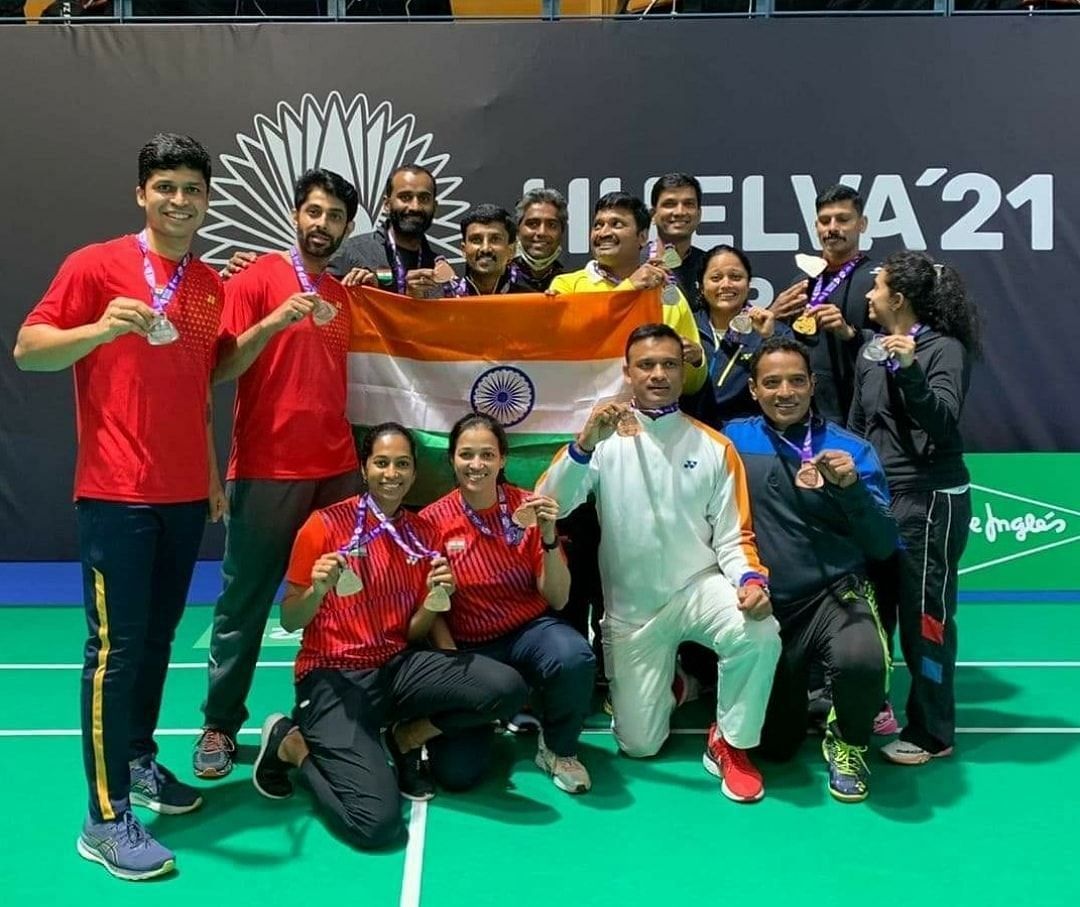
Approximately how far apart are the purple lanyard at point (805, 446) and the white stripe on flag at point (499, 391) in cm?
75

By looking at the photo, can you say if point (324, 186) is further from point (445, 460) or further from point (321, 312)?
point (445, 460)

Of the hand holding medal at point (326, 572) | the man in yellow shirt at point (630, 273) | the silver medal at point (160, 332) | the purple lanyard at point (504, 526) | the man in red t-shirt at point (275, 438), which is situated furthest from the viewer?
the man in yellow shirt at point (630, 273)

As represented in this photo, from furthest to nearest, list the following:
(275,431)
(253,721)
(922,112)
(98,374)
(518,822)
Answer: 1. (922,112)
2. (253,721)
3. (275,431)
4. (518,822)
5. (98,374)

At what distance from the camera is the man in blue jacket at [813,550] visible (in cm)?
353

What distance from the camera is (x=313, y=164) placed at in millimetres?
6102

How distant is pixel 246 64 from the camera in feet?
19.9

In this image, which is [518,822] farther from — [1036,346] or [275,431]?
[1036,346]

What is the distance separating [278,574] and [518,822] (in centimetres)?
127

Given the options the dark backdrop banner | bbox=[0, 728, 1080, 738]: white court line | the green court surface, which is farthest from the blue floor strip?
bbox=[0, 728, 1080, 738]: white court line

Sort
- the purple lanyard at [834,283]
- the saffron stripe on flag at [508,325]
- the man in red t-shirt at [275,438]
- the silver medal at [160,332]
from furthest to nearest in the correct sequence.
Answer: the purple lanyard at [834,283] < the saffron stripe on flag at [508,325] < the man in red t-shirt at [275,438] < the silver medal at [160,332]

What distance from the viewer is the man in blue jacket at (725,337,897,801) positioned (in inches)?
139

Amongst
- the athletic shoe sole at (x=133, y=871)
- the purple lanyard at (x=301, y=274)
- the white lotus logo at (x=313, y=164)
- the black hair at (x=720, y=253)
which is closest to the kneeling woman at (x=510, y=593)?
the purple lanyard at (x=301, y=274)

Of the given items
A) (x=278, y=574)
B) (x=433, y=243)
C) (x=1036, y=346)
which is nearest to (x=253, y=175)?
(x=433, y=243)

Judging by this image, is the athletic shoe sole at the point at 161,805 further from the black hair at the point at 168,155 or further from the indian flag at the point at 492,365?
the black hair at the point at 168,155
